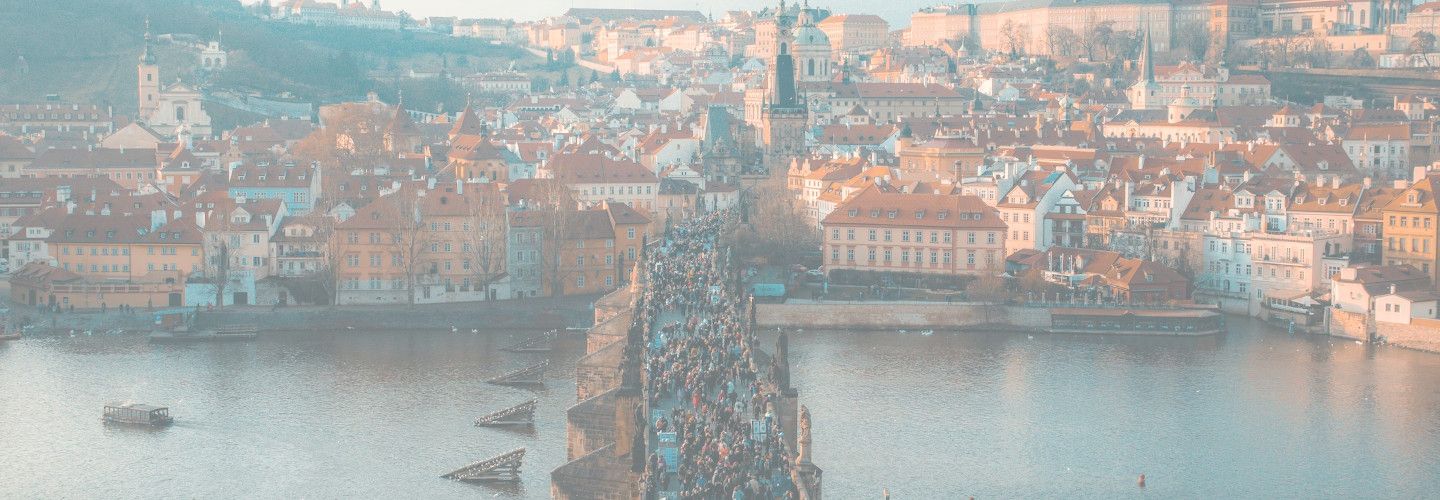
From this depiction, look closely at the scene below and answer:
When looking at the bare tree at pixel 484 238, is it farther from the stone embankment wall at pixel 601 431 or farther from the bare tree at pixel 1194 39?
the bare tree at pixel 1194 39

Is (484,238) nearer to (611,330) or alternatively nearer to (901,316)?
(901,316)

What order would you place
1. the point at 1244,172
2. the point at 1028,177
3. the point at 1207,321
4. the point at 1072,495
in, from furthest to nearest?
the point at 1244,172 < the point at 1028,177 < the point at 1207,321 < the point at 1072,495

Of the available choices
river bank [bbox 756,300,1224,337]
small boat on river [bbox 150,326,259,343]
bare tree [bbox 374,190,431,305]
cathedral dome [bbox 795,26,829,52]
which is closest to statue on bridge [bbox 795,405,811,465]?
river bank [bbox 756,300,1224,337]

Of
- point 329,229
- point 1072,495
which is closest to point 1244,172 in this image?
point 329,229

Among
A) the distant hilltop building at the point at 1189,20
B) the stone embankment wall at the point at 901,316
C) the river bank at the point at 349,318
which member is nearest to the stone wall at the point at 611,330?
the river bank at the point at 349,318

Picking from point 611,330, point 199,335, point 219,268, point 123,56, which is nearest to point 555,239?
point 219,268

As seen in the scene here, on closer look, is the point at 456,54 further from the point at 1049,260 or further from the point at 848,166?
the point at 1049,260
